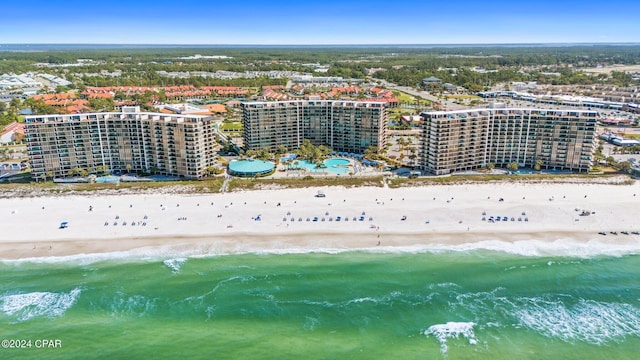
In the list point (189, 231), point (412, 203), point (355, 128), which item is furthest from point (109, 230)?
point (355, 128)

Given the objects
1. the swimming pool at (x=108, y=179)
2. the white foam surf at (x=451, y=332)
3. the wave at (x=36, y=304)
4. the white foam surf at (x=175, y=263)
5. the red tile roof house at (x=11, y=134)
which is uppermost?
the red tile roof house at (x=11, y=134)

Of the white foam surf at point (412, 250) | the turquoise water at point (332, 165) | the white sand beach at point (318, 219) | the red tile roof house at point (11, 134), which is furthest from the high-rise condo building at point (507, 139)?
the red tile roof house at point (11, 134)

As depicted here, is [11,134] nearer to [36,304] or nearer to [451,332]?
[36,304]

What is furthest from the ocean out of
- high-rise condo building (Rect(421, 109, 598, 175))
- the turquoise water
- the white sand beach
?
the turquoise water

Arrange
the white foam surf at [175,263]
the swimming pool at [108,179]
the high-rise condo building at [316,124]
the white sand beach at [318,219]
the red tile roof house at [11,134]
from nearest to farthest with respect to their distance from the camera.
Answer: the white foam surf at [175,263]
the white sand beach at [318,219]
the swimming pool at [108,179]
the high-rise condo building at [316,124]
the red tile roof house at [11,134]

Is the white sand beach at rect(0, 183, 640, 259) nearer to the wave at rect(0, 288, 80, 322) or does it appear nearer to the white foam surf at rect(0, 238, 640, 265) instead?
the white foam surf at rect(0, 238, 640, 265)

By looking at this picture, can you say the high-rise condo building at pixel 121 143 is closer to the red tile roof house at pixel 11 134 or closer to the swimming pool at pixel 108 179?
the swimming pool at pixel 108 179

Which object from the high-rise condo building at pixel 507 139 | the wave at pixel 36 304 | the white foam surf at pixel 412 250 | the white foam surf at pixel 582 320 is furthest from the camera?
the high-rise condo building at pixel 507 139
